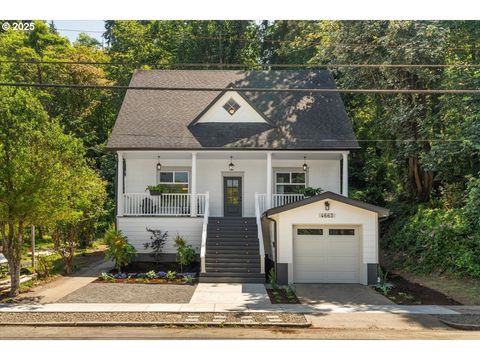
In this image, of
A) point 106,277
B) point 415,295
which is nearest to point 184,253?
point 106,277

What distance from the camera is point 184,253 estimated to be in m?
18.9

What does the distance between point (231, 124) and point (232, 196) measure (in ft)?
11.2

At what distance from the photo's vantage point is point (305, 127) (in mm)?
22812

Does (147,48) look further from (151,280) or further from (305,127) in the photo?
(151,280)

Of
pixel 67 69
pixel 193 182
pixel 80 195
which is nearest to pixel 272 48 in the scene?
pixel 67 69

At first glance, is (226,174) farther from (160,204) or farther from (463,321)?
(463,321)

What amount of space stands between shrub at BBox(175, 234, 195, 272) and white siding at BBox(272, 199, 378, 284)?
3.76 metres

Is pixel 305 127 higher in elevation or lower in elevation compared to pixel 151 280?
higher

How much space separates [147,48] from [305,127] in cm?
2067

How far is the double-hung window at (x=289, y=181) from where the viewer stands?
Answer: 75.4 ft

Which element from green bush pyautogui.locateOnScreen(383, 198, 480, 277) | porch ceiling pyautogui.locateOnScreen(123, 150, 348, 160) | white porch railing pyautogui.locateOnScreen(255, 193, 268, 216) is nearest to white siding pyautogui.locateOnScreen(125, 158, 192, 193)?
porch ceiling pyautogui.locateOnScreen(123, 150, 348, 160)

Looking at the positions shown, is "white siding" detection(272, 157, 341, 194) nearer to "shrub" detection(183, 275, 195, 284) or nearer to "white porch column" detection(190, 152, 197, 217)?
"white porch column" detection(190, 152, 197, 217)

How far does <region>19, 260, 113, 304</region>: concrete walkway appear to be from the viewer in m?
14.2

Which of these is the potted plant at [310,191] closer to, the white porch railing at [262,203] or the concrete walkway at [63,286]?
the white porch railing at [262,203]
